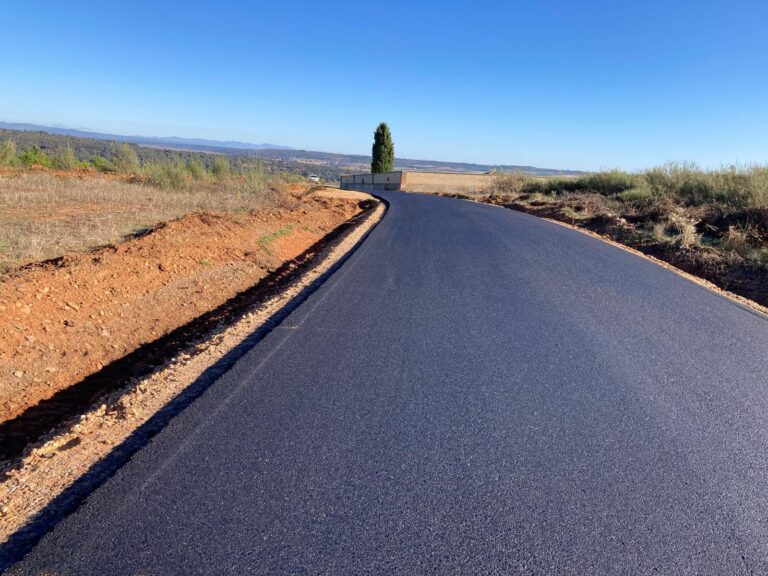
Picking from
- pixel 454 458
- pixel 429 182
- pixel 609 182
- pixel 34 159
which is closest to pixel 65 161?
pixel 34 159

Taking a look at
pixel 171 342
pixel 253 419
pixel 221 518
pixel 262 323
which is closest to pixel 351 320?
pixel 262 323

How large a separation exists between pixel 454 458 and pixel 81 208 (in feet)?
45.3

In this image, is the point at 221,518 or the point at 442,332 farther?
the point at 442,332

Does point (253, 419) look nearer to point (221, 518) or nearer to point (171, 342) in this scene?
point (221, 518)

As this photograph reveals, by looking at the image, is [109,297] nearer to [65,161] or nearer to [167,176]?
[167,176]

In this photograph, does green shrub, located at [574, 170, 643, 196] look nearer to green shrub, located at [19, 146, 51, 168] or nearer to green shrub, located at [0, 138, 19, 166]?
green shrub, located at [0, 138, 19, 166]

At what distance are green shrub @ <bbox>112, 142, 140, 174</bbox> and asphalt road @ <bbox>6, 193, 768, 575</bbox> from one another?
23.4 meters

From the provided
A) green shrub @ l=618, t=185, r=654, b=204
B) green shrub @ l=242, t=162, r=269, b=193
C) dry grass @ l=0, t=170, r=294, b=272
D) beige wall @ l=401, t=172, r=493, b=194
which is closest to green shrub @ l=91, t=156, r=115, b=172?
dry grass @ l=0, t=170, r=294, b=272

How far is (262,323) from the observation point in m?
7.02

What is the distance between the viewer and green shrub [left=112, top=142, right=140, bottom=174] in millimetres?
27188

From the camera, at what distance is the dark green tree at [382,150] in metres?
68.8

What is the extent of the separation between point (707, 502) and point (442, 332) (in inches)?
139

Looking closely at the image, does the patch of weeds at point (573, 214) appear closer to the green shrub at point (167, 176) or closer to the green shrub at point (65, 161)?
the green shrub at point (167, 176)

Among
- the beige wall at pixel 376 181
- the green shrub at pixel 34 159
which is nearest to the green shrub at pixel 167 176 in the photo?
the green shrub at pixel 34 159
